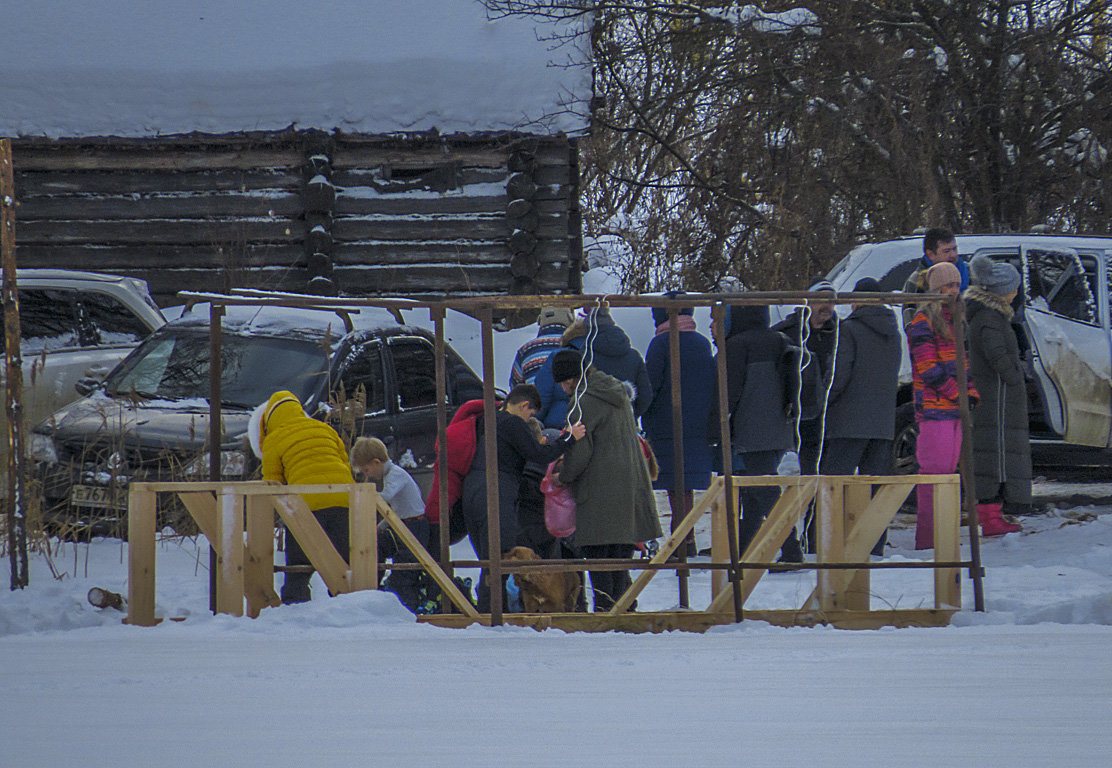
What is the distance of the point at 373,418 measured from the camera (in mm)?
9367

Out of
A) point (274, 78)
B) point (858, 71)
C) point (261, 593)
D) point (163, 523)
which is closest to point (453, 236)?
point (274, 78)

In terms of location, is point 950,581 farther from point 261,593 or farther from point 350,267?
point 350,267

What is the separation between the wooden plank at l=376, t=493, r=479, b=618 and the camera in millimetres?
6570

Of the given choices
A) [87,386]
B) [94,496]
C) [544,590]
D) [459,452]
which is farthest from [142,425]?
[544,590]

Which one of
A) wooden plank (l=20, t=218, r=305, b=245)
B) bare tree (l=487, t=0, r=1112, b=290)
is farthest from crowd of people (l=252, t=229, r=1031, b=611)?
wooden plank (l=20, t=218, r=305, b=245)

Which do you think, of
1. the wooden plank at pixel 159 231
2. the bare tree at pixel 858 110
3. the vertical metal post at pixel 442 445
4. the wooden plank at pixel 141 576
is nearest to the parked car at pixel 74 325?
the wooden plank at pixel 141 576

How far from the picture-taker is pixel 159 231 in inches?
621

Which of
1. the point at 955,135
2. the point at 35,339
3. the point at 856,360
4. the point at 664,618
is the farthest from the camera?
the point at 955,135

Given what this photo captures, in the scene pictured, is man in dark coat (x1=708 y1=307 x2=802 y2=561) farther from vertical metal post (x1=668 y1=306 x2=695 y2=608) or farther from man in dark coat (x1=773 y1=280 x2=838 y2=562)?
vertical metal post (x1=668 y1=306 x2=695 y2=608)

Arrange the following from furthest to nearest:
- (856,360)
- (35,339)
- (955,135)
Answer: (955,135)
(35,339)
(856,360)

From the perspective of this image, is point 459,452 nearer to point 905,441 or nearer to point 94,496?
point 94,496

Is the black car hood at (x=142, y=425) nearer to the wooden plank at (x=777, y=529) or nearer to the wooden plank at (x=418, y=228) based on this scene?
the wooden plank at (x=777, y=529)

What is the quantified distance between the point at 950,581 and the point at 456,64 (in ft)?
35.2

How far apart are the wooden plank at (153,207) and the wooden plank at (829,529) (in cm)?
967
